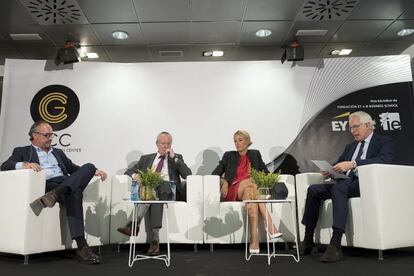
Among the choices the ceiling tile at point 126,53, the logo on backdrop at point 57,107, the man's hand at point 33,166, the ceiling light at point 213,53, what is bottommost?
the man's hand at point 33,166

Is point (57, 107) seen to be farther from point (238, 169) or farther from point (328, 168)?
point (328, 168)

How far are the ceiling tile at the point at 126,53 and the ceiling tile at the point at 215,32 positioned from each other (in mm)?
891

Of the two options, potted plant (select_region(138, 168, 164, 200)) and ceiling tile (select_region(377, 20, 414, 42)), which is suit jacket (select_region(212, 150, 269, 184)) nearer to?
potted plant (select_region(138, 168, 164, 200))

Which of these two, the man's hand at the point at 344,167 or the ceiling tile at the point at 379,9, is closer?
the man's hand at the point at 344,167

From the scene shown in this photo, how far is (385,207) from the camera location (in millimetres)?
3072

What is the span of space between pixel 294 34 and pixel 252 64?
0.73 metres

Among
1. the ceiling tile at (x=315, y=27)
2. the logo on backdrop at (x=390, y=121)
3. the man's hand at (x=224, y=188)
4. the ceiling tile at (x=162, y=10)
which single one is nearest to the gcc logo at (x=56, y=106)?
the ceiling tile at (x=162, y=10)

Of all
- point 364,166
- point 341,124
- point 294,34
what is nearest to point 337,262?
point 364,166

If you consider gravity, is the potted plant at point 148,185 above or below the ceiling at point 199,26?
below

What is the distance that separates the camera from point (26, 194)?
294 cm

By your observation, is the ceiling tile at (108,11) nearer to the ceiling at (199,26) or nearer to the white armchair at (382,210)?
the ceiling at (199,26)

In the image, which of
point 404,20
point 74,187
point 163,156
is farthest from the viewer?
point 404,20

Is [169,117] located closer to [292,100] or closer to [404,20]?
[292,100]

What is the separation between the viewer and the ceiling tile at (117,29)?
5.01m
